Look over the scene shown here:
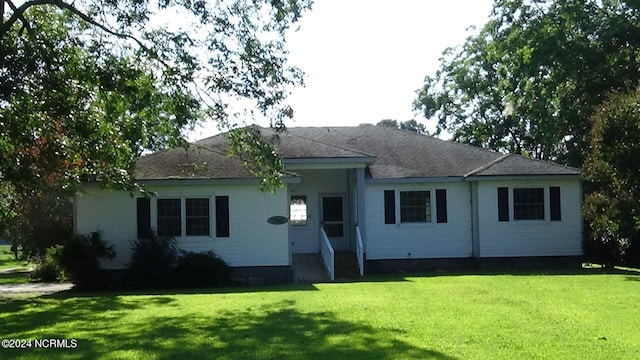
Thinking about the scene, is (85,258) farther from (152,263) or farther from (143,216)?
(143,216)

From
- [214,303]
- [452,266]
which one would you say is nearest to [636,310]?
[214,303]

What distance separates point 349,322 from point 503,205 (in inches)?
555

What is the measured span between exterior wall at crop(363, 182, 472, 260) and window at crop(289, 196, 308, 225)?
2929 millimetres

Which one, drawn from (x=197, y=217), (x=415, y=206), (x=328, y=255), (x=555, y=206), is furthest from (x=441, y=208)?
(x=197, y=217)

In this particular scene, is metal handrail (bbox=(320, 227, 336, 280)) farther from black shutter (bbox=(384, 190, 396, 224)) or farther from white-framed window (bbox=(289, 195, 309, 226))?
black shutter (bbox=(384, 190, 396, 224))

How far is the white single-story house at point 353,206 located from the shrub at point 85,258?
1.89 feet

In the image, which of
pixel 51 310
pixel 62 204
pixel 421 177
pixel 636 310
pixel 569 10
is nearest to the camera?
pixel 636 310

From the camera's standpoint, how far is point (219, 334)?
10.5 meters

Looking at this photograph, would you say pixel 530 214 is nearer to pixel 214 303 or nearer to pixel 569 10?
pixel 569 10

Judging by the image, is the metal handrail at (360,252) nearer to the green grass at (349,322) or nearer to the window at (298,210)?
the window at (298,210)

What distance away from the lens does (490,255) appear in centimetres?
2395

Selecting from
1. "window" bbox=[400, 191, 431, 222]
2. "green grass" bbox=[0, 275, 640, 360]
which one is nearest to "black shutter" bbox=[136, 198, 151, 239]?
"green grass" bbox=[0, 275, 640, 360]

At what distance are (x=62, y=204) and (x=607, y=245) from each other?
20.9 m

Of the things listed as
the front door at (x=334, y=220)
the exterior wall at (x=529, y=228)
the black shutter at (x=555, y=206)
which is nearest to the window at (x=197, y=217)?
the front door at (x=334, y=220)
